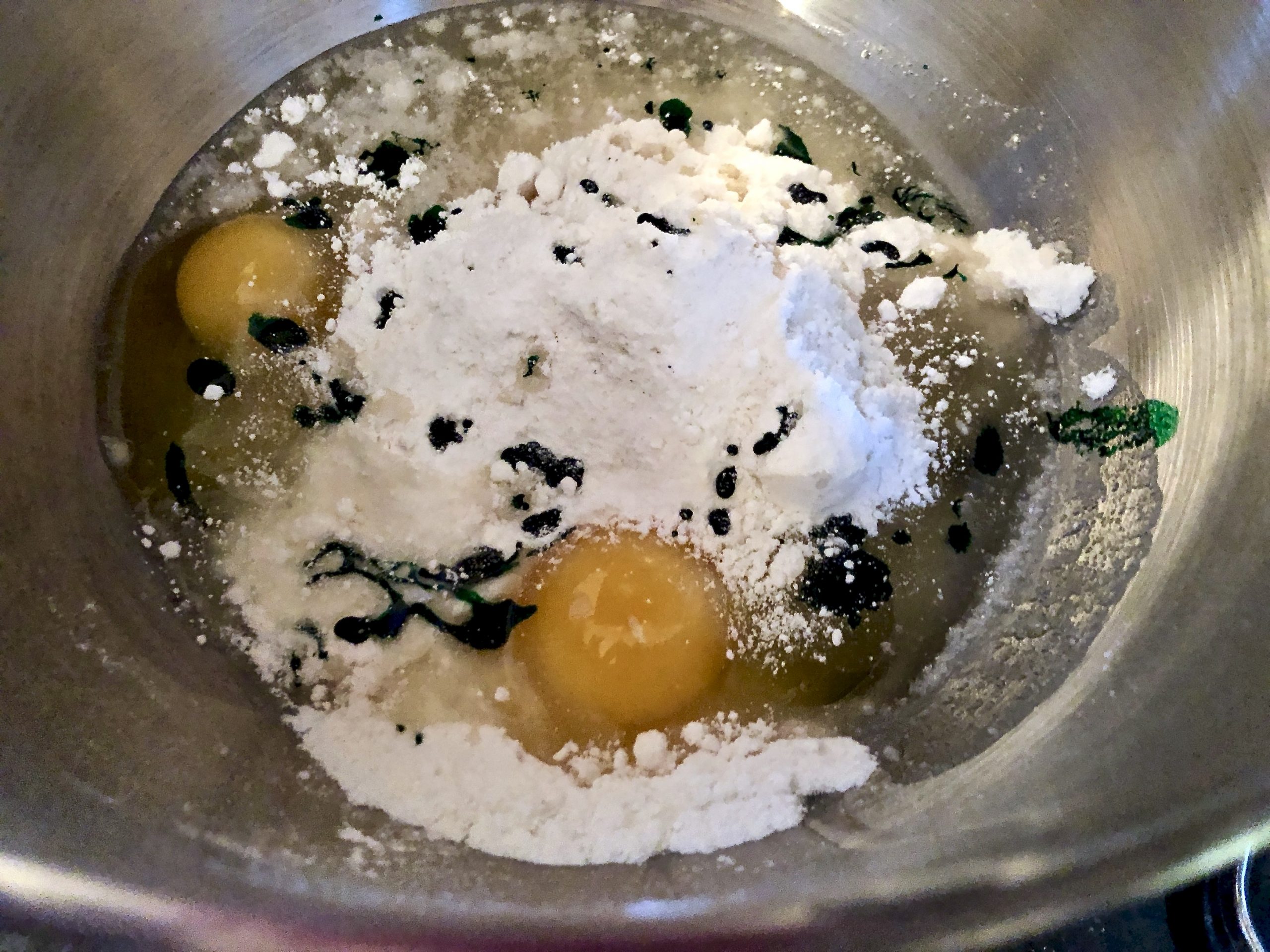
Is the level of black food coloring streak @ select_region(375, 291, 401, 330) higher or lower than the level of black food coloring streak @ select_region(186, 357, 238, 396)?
higher

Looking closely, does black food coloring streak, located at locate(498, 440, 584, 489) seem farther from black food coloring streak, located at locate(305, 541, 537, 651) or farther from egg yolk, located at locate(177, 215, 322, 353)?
egg yolk, located at locate(177, 215, 322, 353)

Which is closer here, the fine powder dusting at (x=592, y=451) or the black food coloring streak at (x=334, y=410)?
the fine powder dusting at (x=592, y=451)

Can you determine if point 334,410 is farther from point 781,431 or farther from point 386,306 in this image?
point 781,431

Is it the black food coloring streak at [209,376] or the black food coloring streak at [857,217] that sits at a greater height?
the black food coloring streak at [857,217]

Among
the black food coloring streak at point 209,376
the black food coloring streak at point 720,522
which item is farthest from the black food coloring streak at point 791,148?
the black food coloring streak at point 209,376

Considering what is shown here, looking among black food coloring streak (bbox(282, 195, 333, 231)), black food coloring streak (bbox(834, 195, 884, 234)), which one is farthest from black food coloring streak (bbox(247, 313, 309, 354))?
black food coloring streak (bbox(834, 195, 884, 234))

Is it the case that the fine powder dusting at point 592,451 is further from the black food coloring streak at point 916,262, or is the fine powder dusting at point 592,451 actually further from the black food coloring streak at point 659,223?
the black food coloring streak at point 916,262

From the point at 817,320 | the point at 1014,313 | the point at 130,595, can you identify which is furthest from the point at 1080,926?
the point at 130,595

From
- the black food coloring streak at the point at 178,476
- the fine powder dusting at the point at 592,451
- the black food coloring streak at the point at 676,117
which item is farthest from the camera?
the black food coloring streak at the point at 676,117
